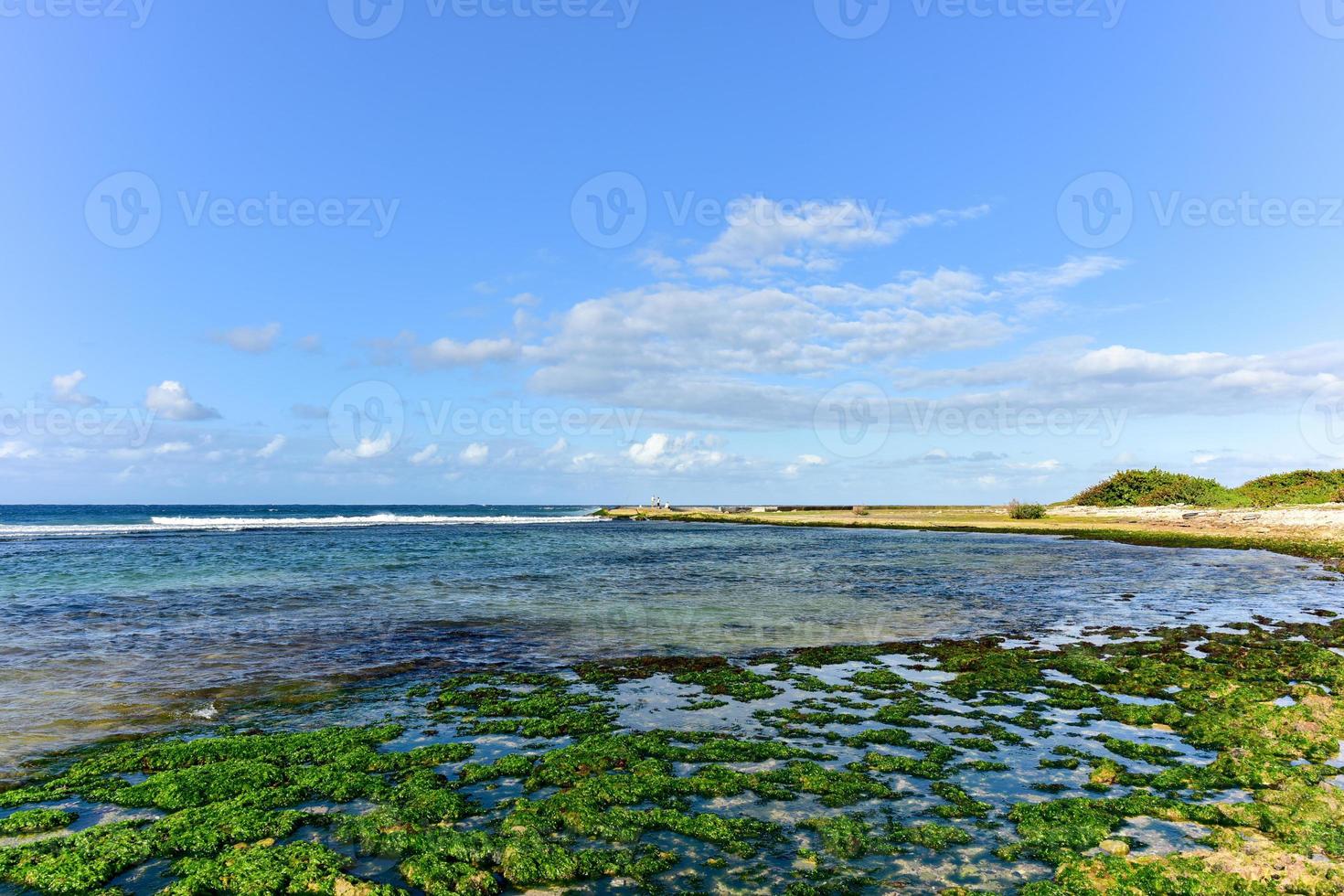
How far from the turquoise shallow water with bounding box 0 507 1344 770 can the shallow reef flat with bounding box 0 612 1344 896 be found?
4.57 m

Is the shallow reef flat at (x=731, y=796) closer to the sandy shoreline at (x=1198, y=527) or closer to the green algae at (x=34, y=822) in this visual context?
the green algae at (x=34, y=822)

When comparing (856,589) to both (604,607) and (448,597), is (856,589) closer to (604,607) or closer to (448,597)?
(604,607)

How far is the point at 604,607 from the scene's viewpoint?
97.5 feet

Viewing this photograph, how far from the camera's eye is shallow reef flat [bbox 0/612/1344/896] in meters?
8.06

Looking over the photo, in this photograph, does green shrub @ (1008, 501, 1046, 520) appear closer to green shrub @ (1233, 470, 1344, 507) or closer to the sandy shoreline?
the sandy shoreline

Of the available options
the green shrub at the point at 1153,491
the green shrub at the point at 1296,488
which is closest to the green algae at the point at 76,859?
the green shrub at the point at 1296,488

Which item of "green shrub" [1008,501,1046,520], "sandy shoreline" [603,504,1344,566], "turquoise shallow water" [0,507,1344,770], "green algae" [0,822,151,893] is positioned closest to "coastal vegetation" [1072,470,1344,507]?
"sandy shoreline" [603,504,1344,566]

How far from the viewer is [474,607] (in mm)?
29609

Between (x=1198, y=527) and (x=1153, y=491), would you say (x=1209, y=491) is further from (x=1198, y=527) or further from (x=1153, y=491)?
(x=1198, y=527)

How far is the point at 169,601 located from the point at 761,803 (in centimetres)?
3119

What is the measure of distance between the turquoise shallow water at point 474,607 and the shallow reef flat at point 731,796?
457 centimetres

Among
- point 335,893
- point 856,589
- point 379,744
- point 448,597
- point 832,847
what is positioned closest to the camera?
point 335,893

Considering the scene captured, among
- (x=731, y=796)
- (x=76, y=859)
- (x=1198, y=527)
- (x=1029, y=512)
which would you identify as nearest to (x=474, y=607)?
(x=76, y=859)

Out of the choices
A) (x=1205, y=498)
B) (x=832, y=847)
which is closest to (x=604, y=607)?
(x=832, y=847)
